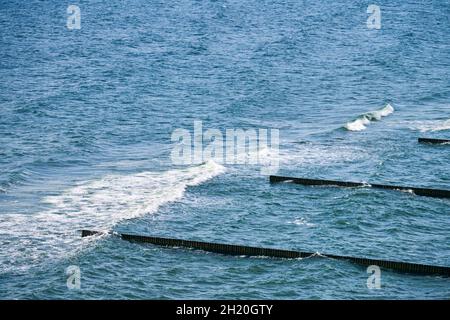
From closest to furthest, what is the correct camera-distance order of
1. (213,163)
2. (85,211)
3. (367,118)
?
1. (85,211)
2. (213,163)
3. (367,118)

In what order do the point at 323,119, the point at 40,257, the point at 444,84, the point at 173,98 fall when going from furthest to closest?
the point at 444,84 < the point at 173,98 < the point at 323,119 < the point at 40,257

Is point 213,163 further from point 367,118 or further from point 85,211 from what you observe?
point 367,118

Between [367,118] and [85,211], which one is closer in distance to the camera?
[85,211]

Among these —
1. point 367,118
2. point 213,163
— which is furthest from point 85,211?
point 367,118

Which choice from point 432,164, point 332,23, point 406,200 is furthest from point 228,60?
point 406,200

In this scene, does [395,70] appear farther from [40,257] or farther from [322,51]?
[40,257]
